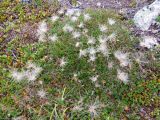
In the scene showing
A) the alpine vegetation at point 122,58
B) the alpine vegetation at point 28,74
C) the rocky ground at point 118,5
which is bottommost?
the alpine vegetation at point 28,74

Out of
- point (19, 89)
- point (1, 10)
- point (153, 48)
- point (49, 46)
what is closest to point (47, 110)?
point (19, 89)

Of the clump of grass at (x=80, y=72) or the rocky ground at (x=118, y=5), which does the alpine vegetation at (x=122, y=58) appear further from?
the rocky ground at (x=118, y=5)

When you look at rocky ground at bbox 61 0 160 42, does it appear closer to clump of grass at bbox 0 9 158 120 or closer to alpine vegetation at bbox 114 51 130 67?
clump of grass at bbox 0 9 158 120

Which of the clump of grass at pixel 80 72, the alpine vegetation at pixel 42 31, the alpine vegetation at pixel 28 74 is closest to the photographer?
the clump of grass at pixel 80 72

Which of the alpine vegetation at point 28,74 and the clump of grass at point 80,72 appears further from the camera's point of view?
the alpine vegetation at point 28,74

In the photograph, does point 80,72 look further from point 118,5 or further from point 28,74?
point 118,5

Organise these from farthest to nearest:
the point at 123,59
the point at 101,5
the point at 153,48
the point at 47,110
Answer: the point at 101,5, the point at 153,48, the point at 123,59, the point at 47,110

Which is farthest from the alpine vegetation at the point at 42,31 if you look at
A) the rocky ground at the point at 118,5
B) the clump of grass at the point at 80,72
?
the rocky ground at the point at 118,5

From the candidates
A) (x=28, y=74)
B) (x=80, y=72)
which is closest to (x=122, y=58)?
(x=80, y=72)

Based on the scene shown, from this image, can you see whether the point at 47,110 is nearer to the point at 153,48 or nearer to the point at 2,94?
the point at 2,94
